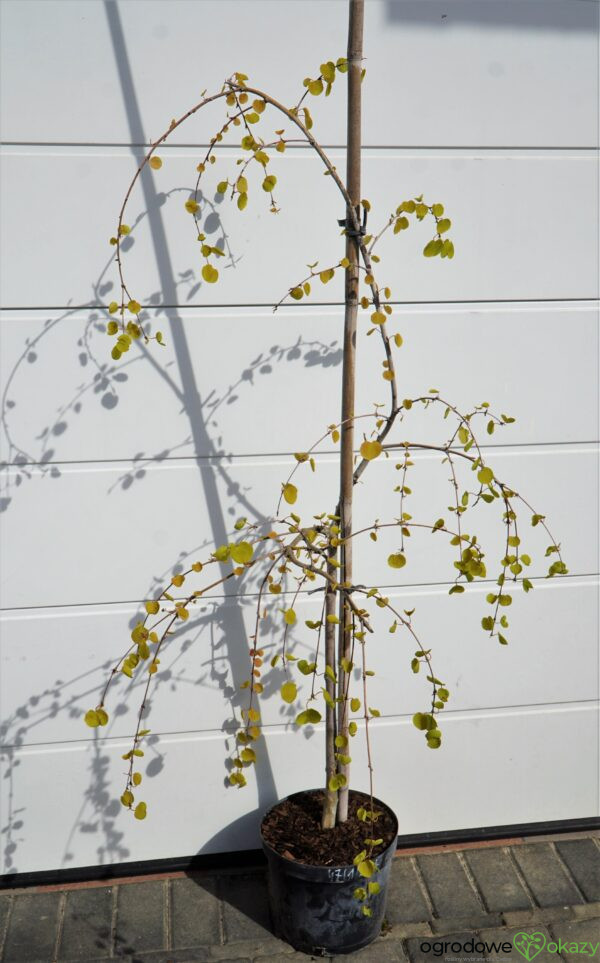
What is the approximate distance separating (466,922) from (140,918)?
812 mm

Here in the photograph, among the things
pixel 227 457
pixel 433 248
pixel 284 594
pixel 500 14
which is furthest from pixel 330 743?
pixel 500 14

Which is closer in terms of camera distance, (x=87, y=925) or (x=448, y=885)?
(x=87, y=925)

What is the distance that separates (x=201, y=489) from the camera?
2268mm

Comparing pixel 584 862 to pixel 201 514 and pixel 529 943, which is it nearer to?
pixel 529 943

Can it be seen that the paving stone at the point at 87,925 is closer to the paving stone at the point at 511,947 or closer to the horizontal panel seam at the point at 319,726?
the horizontal panel seam at the point at 319,726

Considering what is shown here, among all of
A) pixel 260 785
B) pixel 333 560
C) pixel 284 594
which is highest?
pixel 333 560

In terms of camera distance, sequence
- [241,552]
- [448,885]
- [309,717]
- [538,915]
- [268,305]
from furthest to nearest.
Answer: [448,885] < [538,915] < [268,305] < [309,717] < [241,552]

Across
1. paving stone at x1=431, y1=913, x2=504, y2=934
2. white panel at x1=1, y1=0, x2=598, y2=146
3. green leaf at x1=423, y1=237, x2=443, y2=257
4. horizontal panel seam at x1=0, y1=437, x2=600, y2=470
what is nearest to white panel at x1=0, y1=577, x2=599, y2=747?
horizontal panel seam at x1=0, y1=437, x2=600, y2=470

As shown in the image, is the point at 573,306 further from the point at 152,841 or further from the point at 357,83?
the point at 152,841

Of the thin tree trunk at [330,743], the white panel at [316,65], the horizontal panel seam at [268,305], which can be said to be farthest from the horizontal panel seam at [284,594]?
the white panel at [316,65]

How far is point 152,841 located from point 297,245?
158 centimetres

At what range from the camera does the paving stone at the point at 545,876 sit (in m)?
2.35

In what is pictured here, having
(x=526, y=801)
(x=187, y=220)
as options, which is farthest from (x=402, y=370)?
(x=526, y=801)

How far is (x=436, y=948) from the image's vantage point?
2201 mm
